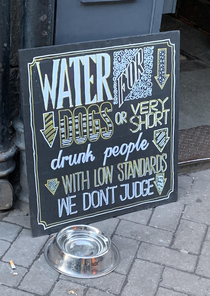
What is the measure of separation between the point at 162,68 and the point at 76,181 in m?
1.13

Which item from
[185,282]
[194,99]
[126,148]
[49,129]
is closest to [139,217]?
[126,148]

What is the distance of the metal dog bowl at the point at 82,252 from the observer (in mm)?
3086

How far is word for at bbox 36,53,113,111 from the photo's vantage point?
3.12m

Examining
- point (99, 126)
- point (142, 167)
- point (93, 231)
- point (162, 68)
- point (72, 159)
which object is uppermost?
point (162, 68)

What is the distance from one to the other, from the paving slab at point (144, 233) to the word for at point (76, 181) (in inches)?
18.2

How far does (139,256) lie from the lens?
11.0 ft

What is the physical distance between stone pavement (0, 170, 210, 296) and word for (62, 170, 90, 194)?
0.38 meters

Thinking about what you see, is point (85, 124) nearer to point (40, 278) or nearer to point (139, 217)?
point (139, 217)

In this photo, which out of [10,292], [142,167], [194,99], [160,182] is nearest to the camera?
[10,292]

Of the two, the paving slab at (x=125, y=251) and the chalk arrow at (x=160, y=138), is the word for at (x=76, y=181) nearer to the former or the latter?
the paving slab at (x=125, y=251)

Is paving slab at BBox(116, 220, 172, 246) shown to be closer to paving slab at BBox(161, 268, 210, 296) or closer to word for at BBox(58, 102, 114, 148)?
paving slab at BBox(161, 268, 210, 296)

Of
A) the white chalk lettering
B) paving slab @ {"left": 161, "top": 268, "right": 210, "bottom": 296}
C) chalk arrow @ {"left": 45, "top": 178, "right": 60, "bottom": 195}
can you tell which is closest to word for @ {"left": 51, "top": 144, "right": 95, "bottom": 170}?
chalk arrow @ {"left": 45, "top": 178, "right": 60, "bottom": 195}

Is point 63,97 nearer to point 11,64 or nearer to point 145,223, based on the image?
point 11,64

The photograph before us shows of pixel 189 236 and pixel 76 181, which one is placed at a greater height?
pixel 76 181
